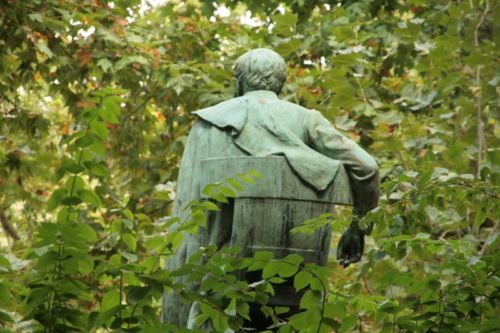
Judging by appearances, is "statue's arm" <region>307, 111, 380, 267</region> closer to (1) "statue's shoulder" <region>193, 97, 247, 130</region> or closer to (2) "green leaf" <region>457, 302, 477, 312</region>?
(1) "statue's shoulder" <region>193, 97, 247, 130</region>

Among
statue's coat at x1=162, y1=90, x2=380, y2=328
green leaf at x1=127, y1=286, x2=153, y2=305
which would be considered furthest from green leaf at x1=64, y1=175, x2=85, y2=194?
statue's coat at x1=162, y1=90, x2=380, y2=328

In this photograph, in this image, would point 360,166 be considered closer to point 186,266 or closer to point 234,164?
point 234,164

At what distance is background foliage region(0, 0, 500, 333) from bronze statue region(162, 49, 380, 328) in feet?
0.54

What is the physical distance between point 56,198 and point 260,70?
138 cm

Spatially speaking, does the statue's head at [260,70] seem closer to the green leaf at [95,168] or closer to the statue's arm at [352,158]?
the statue's arm at [352,158]

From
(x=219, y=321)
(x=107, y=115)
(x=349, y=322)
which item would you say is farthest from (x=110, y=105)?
(x=349, y=322)

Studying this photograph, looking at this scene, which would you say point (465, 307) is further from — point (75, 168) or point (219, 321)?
point (75, 168)

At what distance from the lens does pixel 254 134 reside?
2561 millimetres

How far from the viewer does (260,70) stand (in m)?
2.74

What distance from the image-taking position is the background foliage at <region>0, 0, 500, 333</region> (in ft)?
5.43

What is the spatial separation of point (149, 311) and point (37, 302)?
0.31 m

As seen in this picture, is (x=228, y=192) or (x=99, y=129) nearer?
(x=99, y=129)

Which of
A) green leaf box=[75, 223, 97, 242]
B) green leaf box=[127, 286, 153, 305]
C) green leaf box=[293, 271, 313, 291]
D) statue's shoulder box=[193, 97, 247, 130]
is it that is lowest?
green leaf box=[127, 286, 153, 305]

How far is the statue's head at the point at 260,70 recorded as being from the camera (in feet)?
8.99
